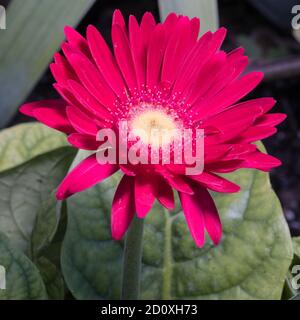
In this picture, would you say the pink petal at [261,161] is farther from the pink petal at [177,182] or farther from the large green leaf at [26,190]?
the large green leaf at [26,190]

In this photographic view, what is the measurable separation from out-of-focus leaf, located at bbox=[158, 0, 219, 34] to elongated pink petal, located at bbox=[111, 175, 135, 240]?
0.52 metres

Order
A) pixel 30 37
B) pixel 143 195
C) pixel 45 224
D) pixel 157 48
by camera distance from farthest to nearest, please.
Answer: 1. pixel 30 37
2. pixel 45 224
3. pixel 157 48
4. pixel 143 195

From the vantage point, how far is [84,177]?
534mm

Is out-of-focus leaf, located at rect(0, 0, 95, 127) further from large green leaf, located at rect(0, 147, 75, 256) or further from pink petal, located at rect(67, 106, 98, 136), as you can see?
pink petal, located at rect(67, 106, 98, 136)

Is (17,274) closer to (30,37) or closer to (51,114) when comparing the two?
(51,114)

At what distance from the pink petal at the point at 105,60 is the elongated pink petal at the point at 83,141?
89 mm

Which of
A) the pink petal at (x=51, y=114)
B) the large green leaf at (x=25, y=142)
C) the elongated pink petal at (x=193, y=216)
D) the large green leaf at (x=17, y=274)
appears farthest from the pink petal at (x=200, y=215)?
the large green leaf at (x=25, y=142)

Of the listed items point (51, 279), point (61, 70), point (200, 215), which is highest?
point (61, 70)

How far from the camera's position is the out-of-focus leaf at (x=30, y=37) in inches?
39.4

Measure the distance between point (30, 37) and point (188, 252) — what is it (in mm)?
431

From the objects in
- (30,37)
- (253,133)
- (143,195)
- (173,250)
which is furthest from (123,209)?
(30,37)

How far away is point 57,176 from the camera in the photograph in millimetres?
803

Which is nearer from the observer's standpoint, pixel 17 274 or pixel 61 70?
pixel 61 70

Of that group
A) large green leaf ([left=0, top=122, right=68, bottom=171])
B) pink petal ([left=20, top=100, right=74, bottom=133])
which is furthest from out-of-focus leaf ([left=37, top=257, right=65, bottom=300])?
pink petal ([left=20, top=100, right=74, bottom=133])
